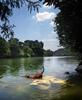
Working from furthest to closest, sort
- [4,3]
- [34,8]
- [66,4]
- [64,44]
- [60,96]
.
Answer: [64,44], [66,4], [60,96], [34,8], [4,3]

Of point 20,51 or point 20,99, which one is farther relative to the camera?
point 20,51

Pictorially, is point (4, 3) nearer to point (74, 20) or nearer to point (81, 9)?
point (81, 9)

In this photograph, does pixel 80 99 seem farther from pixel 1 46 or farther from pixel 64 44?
pixel 64 44

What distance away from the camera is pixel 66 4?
24328 millimetres

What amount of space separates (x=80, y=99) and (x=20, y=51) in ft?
531

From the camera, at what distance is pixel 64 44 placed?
163 feet

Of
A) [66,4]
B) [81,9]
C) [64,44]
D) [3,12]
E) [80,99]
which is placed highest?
[64,44]

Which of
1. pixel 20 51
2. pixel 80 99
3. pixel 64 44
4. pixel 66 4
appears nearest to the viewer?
pixel 80 99

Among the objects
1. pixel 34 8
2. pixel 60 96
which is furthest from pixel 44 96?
pixel 34 8

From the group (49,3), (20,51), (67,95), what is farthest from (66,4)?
(20,51)

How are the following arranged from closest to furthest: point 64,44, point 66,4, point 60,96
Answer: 1. point 60,96
2. point 66,4
3. point 64,44

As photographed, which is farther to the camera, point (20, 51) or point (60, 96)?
point (20, 51)

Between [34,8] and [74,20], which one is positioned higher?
[74,20]

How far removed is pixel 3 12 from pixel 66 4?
12266 mm
